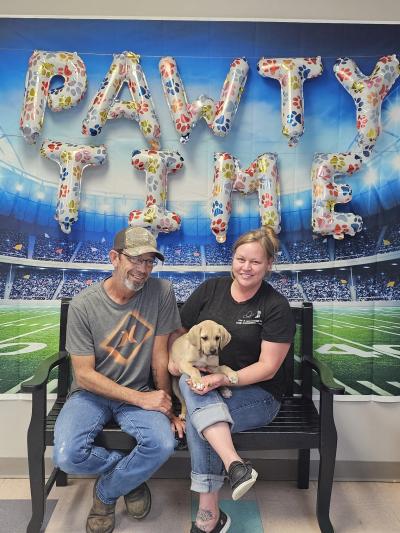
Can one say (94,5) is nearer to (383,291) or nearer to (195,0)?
(195,0)

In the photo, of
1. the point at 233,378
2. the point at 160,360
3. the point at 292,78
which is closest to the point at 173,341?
the point at 160,360

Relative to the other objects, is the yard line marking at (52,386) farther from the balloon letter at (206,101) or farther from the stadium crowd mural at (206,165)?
the balloon letter at (206,101)

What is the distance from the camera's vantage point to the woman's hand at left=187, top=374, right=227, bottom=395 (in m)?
2.08

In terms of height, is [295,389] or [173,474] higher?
[295,389]

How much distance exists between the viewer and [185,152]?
8.67 ft

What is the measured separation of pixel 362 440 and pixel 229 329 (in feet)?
3.75

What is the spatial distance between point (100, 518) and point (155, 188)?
1613 mm

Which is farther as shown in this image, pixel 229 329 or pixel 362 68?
pixel 362 68

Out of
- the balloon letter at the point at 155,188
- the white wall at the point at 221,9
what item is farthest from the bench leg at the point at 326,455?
the white wall at the point at 221,9

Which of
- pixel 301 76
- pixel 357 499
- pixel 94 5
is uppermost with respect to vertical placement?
pixel 94 5

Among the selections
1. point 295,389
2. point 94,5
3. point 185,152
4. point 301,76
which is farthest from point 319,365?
point 94,5

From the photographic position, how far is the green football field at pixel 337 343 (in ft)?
8.82

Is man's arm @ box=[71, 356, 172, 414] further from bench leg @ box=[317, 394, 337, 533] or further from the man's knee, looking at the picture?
bench leg @ box=[317, 394, 337, 533]

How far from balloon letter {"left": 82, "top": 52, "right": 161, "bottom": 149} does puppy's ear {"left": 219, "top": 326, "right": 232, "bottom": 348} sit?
1.12 m
